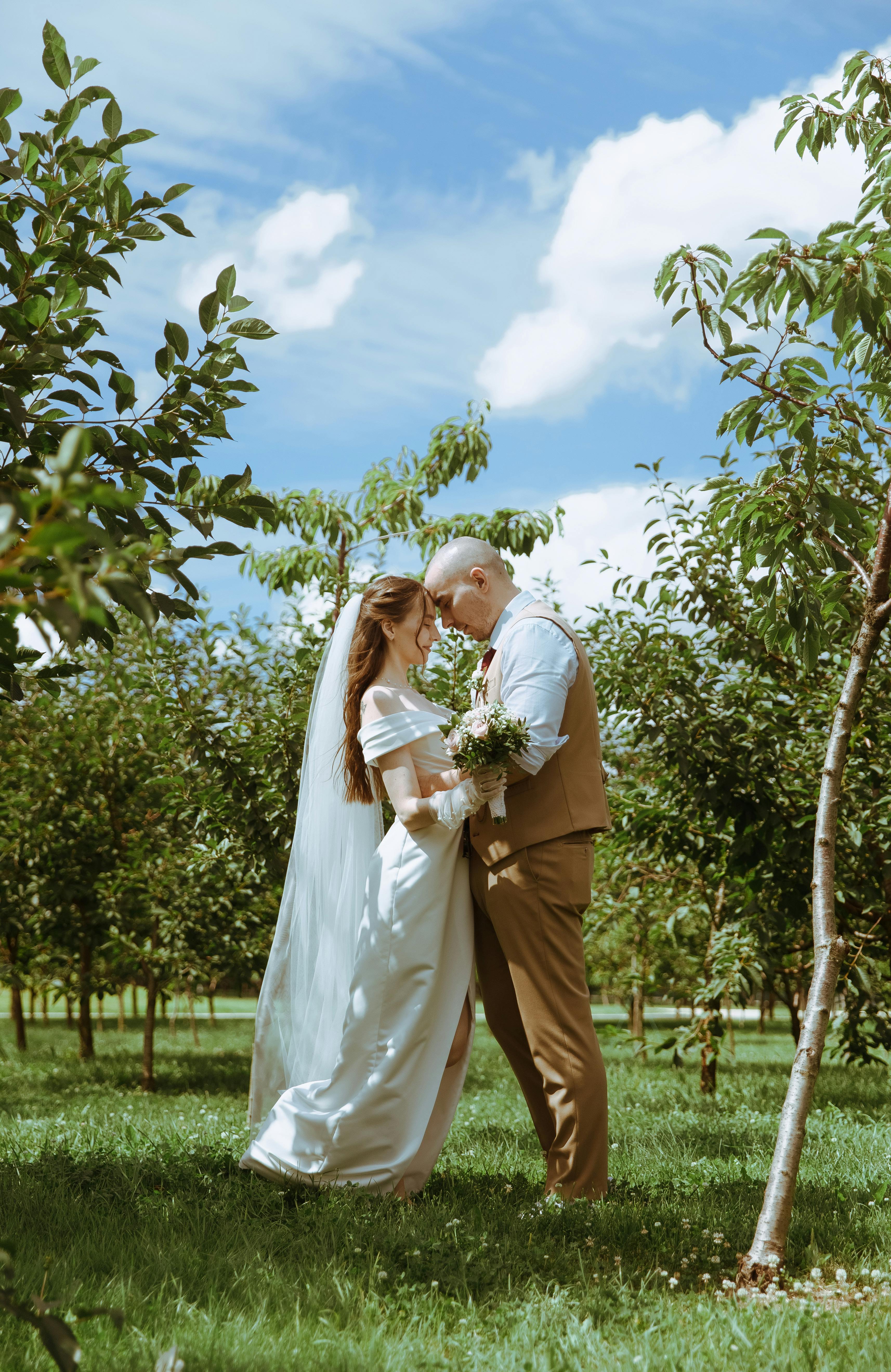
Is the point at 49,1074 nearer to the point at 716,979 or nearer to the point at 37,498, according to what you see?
the point at 716,979

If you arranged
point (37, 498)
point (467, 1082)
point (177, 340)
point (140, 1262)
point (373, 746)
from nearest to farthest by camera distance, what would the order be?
point (37, 498) < point (140, 1262) < point (177, 340) < point (373, 746) < point (467, 1082)

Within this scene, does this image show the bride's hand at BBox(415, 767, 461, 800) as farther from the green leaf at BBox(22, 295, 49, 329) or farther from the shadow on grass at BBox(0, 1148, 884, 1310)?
the green leaf at BBox(22, 295, 49, 329)

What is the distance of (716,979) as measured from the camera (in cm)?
700

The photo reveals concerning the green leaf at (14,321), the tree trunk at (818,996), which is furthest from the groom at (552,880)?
the green leaf at (14,321)

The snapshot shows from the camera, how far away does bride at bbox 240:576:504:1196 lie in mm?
3799

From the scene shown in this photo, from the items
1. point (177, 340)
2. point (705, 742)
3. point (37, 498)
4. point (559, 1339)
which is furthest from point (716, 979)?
point (37, 498)

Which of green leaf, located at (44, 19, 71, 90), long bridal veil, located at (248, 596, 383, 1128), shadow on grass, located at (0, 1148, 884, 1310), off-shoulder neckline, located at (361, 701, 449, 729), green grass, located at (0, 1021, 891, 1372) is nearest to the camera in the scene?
green grass, located at (0, 1021, 891, 1372)

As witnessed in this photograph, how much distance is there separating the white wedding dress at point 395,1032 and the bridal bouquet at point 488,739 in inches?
21.3

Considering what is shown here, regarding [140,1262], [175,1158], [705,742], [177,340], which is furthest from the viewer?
[705,742]

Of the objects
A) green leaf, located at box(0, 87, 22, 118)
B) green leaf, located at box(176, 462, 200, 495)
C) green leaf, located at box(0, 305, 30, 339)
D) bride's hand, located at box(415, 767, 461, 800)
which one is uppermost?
green leaf, located at box(0, 87, 22, 118)

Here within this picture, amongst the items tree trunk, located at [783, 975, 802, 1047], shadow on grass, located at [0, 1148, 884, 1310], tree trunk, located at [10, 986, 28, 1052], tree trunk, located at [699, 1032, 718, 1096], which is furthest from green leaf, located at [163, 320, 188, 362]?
tree trunk, located at [10, 986, 28, 1052]

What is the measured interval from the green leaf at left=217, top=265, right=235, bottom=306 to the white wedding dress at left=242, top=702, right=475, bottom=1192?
5.42 ft

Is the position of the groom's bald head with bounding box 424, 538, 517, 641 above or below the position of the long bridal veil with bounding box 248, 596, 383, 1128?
above

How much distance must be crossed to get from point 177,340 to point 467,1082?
26.8 feet
